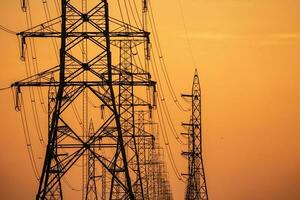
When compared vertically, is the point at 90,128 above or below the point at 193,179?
above

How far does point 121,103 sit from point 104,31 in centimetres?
964

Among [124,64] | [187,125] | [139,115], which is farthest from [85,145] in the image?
[187,125]

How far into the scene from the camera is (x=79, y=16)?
18.0 metres

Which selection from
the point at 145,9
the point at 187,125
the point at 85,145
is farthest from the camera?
the point at 187,125

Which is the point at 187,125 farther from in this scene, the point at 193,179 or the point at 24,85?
the point at 24,85

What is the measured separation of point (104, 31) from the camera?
1770 centimetres

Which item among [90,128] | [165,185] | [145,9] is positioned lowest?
[165,185]

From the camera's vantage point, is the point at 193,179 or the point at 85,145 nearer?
the point at 85,145

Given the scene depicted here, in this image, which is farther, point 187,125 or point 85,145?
point 187,125

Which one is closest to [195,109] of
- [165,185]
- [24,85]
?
[24,85]

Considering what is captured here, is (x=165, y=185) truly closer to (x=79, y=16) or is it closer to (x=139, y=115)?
(x=139, y=115)

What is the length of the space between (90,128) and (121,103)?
1123cm

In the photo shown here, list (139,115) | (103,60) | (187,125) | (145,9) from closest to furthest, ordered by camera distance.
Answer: (103,60), (145,9), (139,115), (187,125)

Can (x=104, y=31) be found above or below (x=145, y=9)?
below
